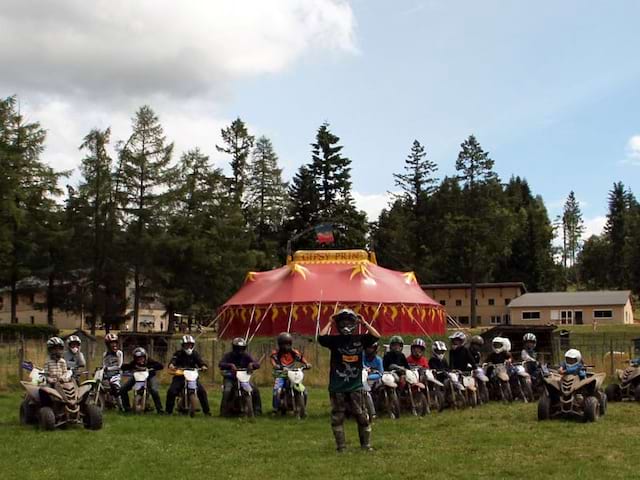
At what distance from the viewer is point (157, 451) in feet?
34.7

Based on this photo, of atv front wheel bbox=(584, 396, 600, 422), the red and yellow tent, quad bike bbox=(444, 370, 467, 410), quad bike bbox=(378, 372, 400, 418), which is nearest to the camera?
atv front wheel bbox=(584, 396, 600, 422)

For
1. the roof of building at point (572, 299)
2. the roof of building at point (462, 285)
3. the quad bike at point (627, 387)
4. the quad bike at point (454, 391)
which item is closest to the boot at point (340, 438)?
the quad bike at point (454, 391)

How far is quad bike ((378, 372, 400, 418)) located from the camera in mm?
14109

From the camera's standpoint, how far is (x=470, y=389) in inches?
619

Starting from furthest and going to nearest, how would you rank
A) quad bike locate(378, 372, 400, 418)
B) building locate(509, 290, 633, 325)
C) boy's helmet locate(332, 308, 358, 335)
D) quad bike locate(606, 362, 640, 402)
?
1. building locate(509, 290, 633, 325)
2. quad bike locate(606, 362, 640, 402)
3. quad bike locate(378, 372, 400, 418)
4. boy's helmet locate(332, 308, 358, 335)

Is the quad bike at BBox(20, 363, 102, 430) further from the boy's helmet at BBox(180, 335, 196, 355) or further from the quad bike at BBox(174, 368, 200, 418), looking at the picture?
the boy's helmet at BBox(180, 335, 196, 355)

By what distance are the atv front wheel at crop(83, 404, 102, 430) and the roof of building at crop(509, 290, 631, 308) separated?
5937 centimetres

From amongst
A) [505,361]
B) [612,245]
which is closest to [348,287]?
[505,361]

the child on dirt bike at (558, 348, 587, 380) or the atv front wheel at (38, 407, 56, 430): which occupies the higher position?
the child on dirt bike at (558, 348, 587, 380)

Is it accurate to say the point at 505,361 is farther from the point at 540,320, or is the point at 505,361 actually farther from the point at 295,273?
the point at 540,320

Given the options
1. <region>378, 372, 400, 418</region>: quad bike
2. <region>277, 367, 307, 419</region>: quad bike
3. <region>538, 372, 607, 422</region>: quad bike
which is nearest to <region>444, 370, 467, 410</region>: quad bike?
<region>378, 372, 400, 418</region>: quad bike

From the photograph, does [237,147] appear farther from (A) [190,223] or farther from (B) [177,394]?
(B) [177,394]

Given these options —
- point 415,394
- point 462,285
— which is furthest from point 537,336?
point 462,285

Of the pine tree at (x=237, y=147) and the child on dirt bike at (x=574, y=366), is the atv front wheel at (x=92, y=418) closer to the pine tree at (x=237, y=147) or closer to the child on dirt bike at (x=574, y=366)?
the child on dirt bike at (x=574, y=366)
